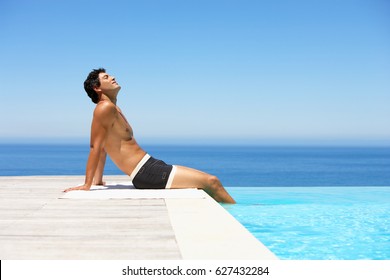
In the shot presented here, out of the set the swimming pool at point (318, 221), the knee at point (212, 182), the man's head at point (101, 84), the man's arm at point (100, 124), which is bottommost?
the swimming pool at point (318, 221)

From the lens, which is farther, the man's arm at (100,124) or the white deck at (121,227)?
the man's arm at (100,124)

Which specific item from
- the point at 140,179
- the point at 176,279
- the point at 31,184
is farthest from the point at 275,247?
the point at 31,184

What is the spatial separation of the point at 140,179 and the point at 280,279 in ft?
10.3

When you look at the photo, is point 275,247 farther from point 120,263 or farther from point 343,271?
point 120,263

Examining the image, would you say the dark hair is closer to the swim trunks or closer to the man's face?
the man's face

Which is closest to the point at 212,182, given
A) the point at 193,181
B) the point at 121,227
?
the point at 193,181

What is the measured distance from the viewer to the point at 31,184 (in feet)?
21.5

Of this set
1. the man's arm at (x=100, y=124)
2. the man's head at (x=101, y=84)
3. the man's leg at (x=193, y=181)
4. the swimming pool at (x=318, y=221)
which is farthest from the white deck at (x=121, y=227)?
the man's head at (x=101, y=84)

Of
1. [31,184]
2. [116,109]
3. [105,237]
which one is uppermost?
[116,109]

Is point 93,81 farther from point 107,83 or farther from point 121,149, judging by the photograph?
point 121,149

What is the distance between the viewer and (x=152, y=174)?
5570mm

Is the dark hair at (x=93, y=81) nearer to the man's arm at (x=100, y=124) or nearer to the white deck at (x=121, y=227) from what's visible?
the man's arm at (x=100, y=124)

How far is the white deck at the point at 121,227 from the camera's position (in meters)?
2.89

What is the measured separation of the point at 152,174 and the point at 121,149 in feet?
1.39
